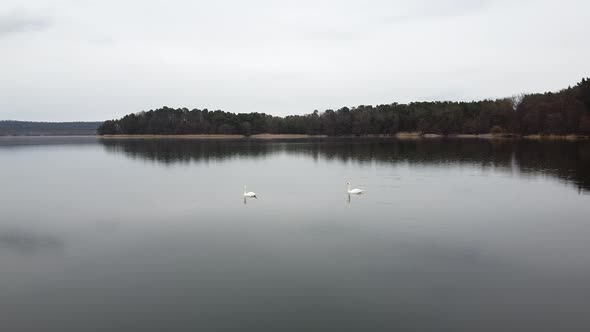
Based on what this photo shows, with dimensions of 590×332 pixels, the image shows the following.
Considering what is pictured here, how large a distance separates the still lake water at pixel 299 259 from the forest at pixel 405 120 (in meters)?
65.3

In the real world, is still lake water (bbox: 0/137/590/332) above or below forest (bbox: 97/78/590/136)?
below

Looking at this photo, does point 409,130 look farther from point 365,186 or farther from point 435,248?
point 435,248

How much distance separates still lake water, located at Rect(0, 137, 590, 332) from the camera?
30.2ft

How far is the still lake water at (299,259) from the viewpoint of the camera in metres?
9.21

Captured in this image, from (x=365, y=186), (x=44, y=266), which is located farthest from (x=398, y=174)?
(x=44, y=266)

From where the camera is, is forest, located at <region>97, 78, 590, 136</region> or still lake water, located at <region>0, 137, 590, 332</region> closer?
still lake water, located at <region>0, 137, 590, 332</region>

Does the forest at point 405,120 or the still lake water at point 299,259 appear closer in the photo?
the still lake water at point 299,259

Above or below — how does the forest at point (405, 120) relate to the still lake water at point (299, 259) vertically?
above

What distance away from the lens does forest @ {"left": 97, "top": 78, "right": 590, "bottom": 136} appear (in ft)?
270

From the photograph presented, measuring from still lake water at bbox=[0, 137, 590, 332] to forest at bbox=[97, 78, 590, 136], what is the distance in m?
65.3

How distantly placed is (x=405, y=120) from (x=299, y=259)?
121520 millimetres

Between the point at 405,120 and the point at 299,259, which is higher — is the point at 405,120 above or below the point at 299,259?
above

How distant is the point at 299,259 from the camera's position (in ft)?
42.0

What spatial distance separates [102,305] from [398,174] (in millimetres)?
26356
